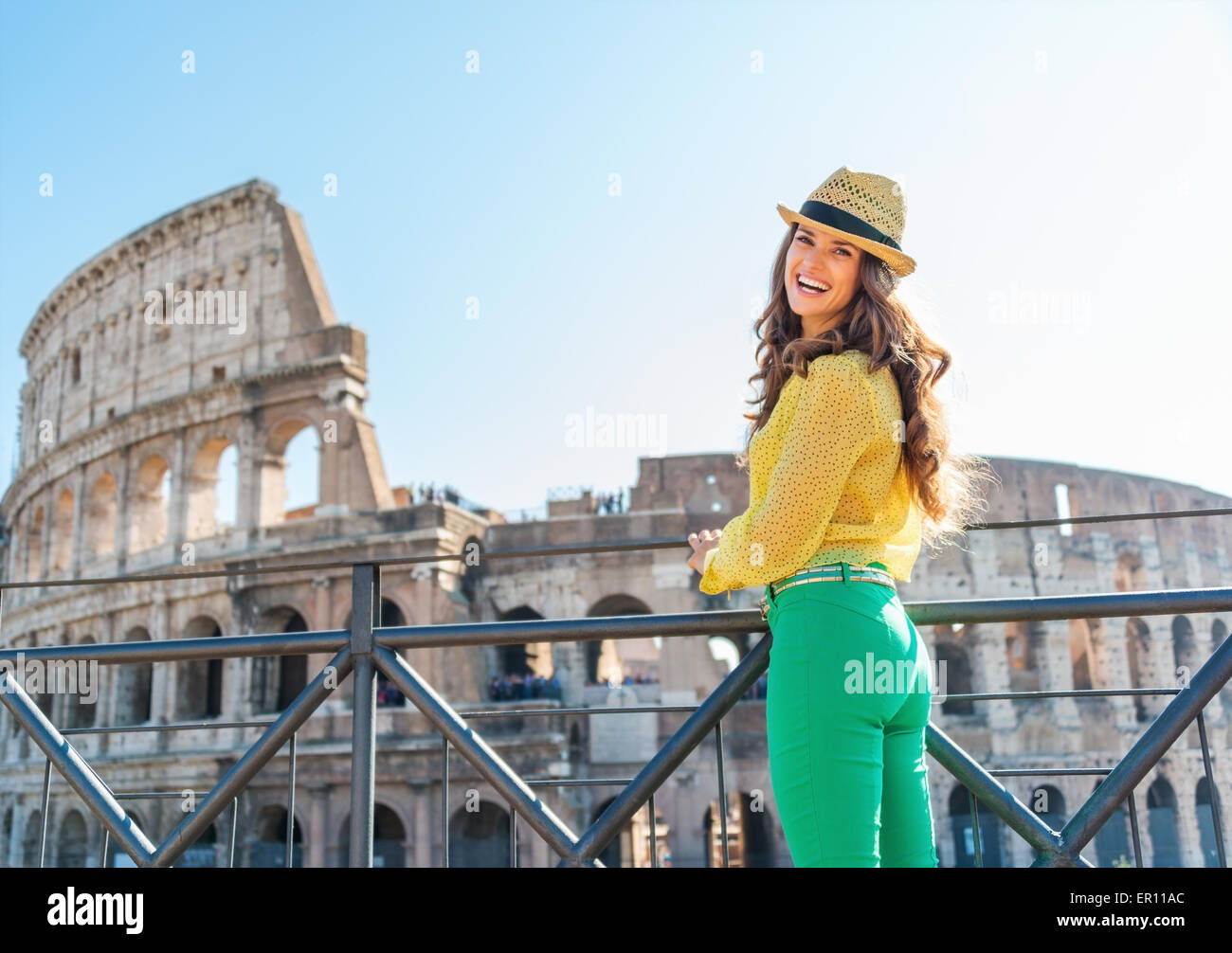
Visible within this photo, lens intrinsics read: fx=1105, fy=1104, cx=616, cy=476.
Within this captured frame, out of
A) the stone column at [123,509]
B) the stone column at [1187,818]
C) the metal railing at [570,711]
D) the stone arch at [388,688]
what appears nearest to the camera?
the metal railing at [570,711]

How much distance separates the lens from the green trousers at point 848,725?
193 cm

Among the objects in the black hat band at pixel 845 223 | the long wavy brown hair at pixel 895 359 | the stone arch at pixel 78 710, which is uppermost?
the stone arch at pixel 78 710

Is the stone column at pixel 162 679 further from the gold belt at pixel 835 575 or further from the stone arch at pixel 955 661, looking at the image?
the gold belt at pixel 835 575

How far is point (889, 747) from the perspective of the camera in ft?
6.91

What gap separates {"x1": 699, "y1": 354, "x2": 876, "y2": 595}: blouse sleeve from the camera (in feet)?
6.82

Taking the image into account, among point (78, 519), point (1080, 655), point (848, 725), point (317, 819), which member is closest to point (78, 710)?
point (78, 519)

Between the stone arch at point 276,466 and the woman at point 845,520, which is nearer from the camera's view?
the woman at point 845,520

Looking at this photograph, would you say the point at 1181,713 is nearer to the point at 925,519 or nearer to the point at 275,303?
the point at 925,519

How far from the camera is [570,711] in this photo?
3047 millimetres

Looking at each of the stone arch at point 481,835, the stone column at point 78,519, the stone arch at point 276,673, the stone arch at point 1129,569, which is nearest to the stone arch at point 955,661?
the stone arch at point 1129,569

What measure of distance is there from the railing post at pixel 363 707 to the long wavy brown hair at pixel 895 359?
3.74 ft

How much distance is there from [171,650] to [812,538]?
1.92 metres

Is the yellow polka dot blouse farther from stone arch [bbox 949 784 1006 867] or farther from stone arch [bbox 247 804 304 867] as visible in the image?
stone arch [bbox 247 804 304 867]

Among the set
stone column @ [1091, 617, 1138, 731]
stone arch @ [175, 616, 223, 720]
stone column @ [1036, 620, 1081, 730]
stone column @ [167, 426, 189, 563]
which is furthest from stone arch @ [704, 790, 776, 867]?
stone column @ [167, 426, 189, 563]
